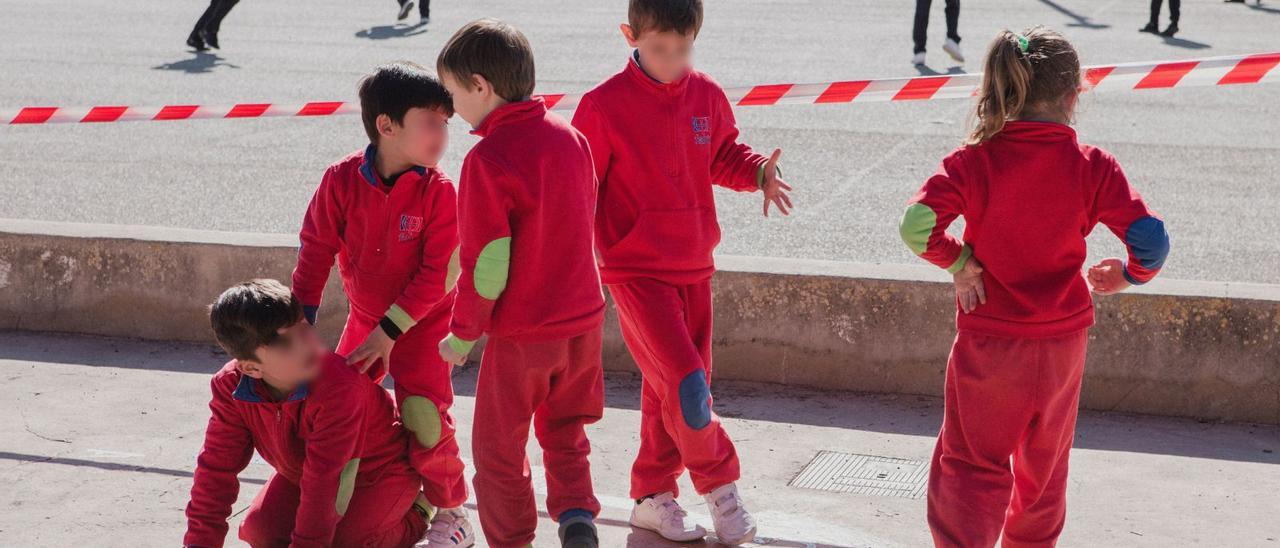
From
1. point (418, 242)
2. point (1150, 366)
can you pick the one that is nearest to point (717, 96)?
point (418, 242)

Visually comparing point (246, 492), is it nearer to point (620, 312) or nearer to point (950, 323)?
point (620, 312)

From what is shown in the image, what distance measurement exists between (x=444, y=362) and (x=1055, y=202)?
5.77 feet

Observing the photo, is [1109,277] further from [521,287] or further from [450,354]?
[450,354]

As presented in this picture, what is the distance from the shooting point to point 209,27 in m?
16.0

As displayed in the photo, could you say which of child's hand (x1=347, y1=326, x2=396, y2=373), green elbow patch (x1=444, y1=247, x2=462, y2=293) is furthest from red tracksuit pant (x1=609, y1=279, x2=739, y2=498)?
child's hand (x1=347, y1=326, x2=396, y2=373)

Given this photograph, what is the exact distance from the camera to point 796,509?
170 inches

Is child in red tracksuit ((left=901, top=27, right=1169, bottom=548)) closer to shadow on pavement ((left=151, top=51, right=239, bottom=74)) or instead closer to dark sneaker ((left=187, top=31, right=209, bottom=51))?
shadow on pavement ((left=151, top=51, right=239, bottom=74))

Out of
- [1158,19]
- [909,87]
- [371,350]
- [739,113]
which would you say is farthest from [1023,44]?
[1158,19]

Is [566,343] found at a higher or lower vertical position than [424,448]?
higher

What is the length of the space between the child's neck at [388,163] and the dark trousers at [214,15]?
1284 cm

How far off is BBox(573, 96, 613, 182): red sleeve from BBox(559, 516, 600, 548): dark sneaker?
95 centimetres

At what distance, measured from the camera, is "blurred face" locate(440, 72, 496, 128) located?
3.59 m

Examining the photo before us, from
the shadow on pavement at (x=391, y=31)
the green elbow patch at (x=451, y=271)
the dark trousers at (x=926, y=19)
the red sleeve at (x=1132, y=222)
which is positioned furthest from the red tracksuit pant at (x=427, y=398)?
the shadow on pavement at (x=391, y=31)

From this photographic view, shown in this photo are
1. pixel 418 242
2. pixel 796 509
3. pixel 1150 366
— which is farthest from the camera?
pixel 1150 366
